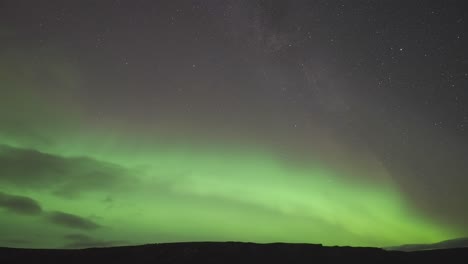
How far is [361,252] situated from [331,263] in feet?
10.9

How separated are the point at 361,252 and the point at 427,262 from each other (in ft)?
16.4

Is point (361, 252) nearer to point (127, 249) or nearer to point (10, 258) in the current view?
point (127, 249)

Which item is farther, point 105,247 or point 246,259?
point 105,247

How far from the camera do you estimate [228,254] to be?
34.5 meters

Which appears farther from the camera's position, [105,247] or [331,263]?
[105,247]

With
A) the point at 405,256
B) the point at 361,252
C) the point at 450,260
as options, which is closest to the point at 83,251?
the point at 361,252

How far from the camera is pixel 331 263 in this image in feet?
109

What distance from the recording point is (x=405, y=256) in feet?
116

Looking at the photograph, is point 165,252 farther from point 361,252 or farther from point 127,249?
point 361,252

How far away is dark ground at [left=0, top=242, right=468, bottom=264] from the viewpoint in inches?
1326

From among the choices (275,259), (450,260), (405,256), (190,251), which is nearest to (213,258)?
(190,251)

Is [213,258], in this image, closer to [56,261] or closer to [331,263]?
[331,263]

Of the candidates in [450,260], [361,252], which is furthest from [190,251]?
[450,260]

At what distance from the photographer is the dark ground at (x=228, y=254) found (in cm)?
3369
